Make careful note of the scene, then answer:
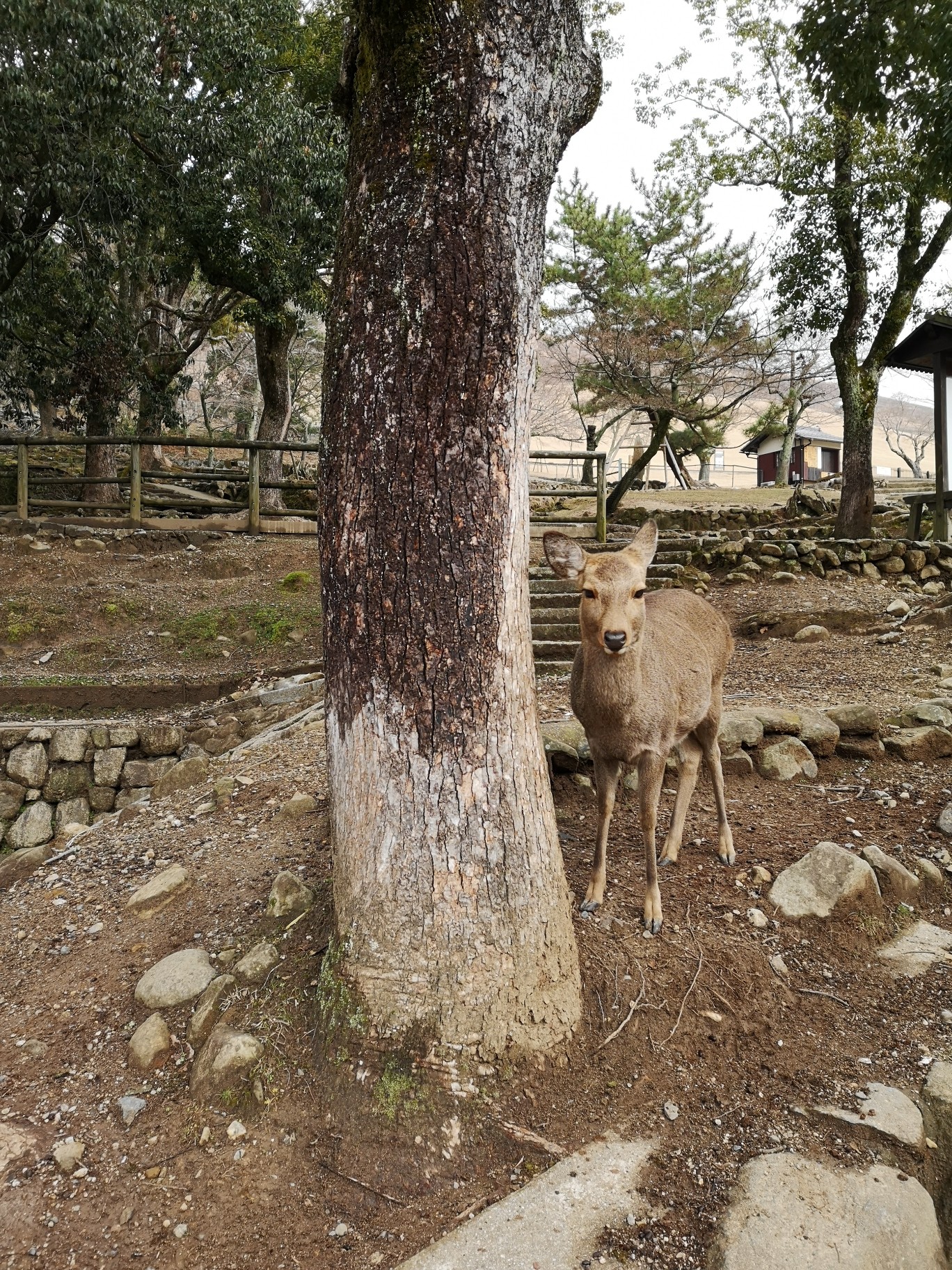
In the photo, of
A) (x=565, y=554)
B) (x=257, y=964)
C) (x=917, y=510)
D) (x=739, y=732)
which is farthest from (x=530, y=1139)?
(x=917, y=510)

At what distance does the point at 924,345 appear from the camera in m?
13.3

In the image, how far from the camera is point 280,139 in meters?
12.1

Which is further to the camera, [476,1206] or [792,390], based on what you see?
[792,390]

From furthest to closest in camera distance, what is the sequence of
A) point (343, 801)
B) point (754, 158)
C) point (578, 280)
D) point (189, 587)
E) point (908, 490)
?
point (908, 490) < point (578, 280) < point (754, 158) < point (189, 587) < point (343, 801)

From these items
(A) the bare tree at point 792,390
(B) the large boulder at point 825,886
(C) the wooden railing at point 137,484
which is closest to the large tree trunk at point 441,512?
(B) the large boulder at point 825,886

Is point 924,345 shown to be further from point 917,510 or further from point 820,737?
point 820,737

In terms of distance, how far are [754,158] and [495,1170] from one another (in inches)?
684

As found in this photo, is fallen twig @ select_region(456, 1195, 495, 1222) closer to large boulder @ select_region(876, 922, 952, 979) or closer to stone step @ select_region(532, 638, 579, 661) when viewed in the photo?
large boulder @ select_region(876, 922, 952, 979)

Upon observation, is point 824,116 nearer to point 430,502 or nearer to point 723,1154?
point 430,502

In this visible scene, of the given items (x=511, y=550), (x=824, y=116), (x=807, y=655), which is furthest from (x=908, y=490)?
(x=511, y=550)

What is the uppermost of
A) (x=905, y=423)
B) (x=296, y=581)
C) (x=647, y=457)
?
(x=905, y=423)

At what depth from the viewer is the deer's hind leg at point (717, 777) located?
13.0ft

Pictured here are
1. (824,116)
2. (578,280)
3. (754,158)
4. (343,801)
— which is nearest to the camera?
(343,801)

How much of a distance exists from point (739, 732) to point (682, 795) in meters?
1.14
